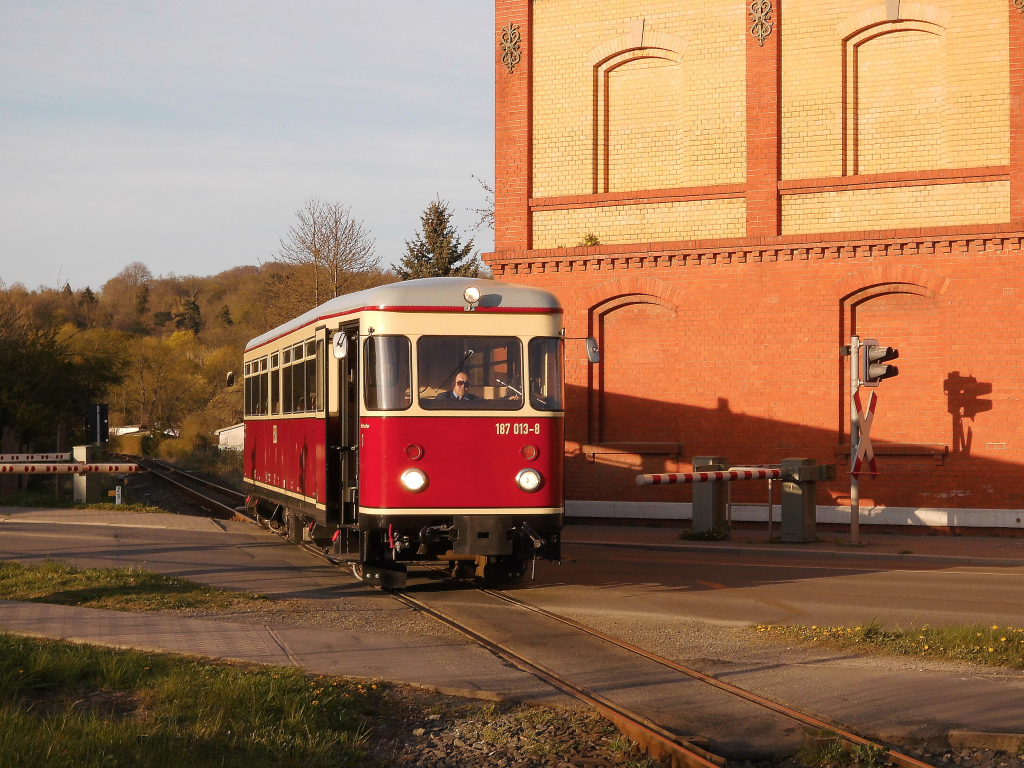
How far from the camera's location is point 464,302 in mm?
11219

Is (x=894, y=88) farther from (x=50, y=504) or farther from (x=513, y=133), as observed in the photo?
(x=50, y=504)

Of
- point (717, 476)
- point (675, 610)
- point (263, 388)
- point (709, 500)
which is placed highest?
point (263, 388)

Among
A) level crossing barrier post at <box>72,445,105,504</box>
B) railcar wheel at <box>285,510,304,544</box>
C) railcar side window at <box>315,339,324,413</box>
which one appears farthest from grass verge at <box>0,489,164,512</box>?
railcar side window at <box>315,339,324,413</box>

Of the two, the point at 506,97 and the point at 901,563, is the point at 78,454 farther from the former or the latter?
the point at 901,563

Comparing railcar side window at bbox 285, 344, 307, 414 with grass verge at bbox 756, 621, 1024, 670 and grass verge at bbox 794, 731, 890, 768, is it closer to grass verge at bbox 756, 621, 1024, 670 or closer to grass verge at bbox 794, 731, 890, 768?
grass verge at bbox 756, 621, 1024, 670

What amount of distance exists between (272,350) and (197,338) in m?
87.2

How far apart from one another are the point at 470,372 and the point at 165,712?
18.5ft

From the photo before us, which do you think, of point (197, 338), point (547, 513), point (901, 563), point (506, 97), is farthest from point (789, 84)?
point (197, 338)

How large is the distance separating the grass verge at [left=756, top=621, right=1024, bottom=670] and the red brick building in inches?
417

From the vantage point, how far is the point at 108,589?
35.5 ft

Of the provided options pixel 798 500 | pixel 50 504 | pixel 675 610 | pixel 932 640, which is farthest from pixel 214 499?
pixel 932 640

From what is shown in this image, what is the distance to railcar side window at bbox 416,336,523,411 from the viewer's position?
11.1 metres

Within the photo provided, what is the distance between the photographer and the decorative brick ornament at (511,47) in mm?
21984

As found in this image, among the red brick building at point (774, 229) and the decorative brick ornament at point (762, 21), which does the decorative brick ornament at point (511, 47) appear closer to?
the red brick building at point (774, 229)
